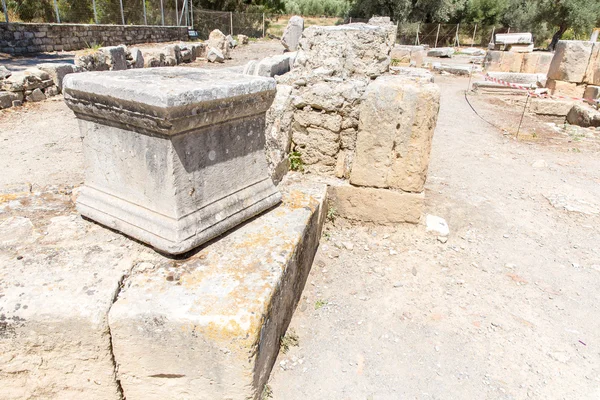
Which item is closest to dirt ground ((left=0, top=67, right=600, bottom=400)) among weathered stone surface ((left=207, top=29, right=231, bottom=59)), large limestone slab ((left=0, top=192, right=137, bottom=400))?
large limestone slab ((left=0, top=192, right=137, bottom=400))

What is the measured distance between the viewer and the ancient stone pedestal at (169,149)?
1691 mm

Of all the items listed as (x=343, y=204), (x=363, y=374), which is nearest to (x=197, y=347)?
(x=363, y=374)

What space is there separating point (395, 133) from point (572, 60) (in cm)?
1064

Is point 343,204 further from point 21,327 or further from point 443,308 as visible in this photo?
point 21,327

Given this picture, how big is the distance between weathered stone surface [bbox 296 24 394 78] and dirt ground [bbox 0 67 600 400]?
1.35 metres

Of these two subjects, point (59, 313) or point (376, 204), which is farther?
point (376, 204)

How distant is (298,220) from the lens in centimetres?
234

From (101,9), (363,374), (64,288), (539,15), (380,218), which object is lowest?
(363,374)

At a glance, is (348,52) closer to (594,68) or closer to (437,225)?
(437,225)

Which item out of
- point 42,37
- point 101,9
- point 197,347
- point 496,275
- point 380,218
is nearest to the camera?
point 197,347

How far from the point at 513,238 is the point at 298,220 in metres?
2.27

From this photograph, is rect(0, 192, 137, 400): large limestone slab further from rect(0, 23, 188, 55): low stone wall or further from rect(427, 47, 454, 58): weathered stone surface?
rect(427, 47, 454, 58): weathered stone surface

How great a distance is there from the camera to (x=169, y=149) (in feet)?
5.56

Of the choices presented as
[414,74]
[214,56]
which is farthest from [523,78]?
[414,74]
